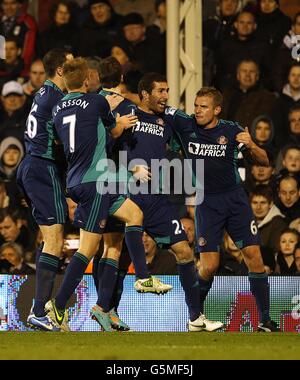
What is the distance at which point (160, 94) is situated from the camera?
9031 millimetres

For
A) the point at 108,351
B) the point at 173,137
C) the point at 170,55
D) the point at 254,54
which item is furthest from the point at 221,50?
the point at 108,351

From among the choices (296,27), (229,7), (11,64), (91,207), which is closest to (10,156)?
(11,64)

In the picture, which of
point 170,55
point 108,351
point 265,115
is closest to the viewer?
point 108,351

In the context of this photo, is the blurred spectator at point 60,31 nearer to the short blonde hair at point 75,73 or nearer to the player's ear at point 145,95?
the player's ear at point 145,95

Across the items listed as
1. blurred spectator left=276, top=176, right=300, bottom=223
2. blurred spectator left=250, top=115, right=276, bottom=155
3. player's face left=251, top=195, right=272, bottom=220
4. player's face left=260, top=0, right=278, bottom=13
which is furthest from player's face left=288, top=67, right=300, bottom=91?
player's face left=251, top=195, right=272, bottom=220

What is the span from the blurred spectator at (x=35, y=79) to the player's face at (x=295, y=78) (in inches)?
120

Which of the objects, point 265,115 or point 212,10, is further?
point 212,10

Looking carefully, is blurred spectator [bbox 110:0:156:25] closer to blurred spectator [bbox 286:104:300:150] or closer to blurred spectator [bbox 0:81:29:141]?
blurred spectator [bbox 0:81:29:141]

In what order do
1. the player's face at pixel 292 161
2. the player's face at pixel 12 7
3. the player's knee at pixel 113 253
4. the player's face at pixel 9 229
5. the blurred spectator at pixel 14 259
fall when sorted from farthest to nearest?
the player's face at pixel 12 7
the player's face at pixel 9 229
the player's face at pixel 292 161
the blurred spectator at pixel 14 259
the player's knee at pixel 113 253

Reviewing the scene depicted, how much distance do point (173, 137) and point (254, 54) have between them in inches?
146

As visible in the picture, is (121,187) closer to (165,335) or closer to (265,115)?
(165,335)

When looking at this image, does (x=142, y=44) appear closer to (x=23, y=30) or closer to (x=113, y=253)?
(x=23, y=30)

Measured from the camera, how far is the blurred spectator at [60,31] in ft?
43.1

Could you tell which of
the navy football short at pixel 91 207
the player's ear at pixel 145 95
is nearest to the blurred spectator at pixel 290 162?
the player's ear at pixel 145 95
